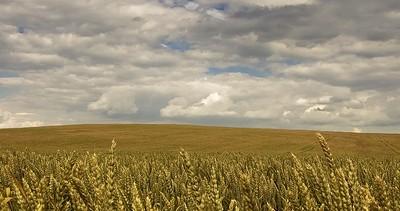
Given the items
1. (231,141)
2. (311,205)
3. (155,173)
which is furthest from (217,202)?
(231,141)

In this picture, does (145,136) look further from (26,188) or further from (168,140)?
(26,188)

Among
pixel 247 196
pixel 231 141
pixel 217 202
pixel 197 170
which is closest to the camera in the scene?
pixel 217 202

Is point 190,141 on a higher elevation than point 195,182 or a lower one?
lower

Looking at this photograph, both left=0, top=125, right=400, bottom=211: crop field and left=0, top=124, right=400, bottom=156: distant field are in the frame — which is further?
left=0, top=124, right=400, bottom=156: distant field

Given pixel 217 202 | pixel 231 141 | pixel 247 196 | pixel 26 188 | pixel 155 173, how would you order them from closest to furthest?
pixel 217 202
pixel 247 196
pixel 26 188
pixel 155 173
pixel 231 141

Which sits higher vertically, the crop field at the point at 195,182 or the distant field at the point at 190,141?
the crop field at the point at 195,182

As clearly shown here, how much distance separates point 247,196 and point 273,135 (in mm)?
53756

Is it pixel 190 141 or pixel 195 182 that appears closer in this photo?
pixel 195 182

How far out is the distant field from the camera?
42.4 meters

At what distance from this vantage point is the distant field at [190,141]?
4238cm

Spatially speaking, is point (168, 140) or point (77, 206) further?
point (168, 140)

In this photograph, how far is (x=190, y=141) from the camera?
162ft

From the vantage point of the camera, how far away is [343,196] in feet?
5.63

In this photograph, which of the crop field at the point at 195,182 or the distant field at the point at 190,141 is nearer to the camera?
the crop field at the point at 195,182
